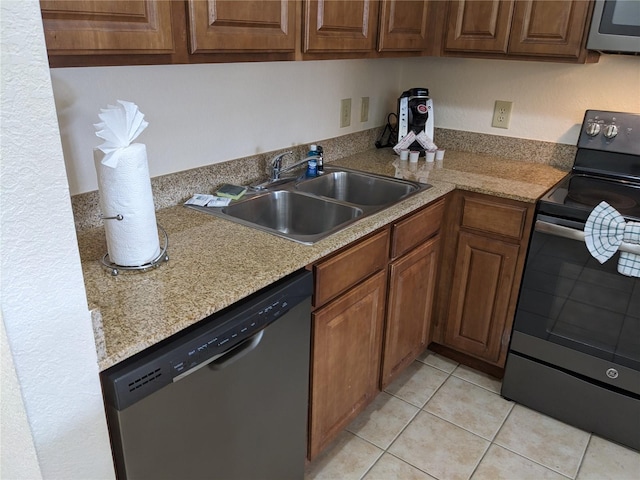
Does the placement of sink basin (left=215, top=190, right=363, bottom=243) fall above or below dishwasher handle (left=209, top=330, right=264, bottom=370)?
above

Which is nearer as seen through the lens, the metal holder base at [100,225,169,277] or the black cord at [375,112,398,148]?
the metal holder base at [100,225,169,277]

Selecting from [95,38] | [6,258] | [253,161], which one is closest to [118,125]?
[95,38]

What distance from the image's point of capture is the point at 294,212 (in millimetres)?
1885

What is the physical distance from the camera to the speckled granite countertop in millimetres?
1013

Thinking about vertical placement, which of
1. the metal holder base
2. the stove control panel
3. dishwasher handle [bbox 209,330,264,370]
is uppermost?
the stove control panel

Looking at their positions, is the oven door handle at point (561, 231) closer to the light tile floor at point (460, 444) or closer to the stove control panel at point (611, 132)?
the stove control panel at point (611, 132)

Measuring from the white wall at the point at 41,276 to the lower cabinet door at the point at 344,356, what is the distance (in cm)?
72

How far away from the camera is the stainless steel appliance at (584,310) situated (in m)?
1.81

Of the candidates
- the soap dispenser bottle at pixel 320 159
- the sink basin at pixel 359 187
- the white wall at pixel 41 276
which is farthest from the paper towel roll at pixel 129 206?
the soap dispenser bottle at pixel 320 159

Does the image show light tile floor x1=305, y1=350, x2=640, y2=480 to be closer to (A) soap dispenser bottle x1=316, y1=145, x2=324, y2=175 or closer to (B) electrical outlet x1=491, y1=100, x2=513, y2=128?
(A) soap dispenser bottle x1=316, y1=145, x2=324, y2=175

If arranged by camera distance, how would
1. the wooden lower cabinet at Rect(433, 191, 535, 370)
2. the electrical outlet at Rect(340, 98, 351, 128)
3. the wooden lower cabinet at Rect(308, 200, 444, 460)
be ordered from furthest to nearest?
the electrical outlet at Rect(340, 98, 351, 128) < the wooden lower cabinet at Rect(433, 191, 535, 370) < the wooden lower cabinet at Rect(308, 200, 444, 460)

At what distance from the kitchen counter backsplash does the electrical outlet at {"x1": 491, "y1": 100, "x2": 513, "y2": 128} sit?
0.20ft

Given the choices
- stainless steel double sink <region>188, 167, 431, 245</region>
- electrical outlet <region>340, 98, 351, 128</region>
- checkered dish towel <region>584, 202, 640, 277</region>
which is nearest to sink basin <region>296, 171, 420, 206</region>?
stainless steel double sink <region>188, 167, 431, 245</region>

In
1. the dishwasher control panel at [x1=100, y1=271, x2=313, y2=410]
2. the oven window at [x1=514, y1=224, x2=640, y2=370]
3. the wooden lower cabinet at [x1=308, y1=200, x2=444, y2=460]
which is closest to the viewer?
the dishwasher control panel at [x1=100, y1=271, x2=313, y2=410]
